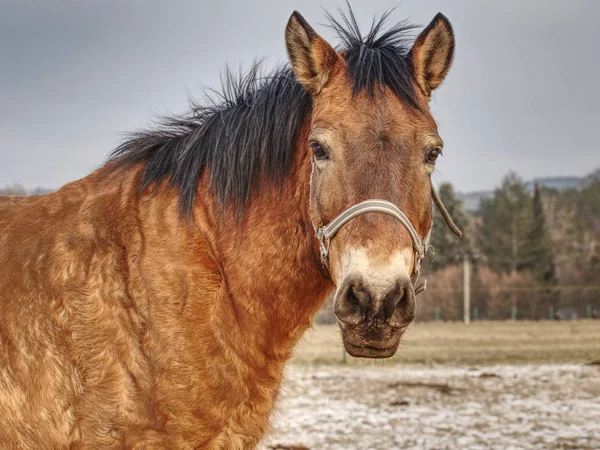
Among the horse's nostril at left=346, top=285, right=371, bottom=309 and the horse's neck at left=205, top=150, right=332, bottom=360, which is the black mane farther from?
the horse's nostril at left=346, top=285, right=371, bottom=309

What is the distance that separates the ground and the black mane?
113 centimetres

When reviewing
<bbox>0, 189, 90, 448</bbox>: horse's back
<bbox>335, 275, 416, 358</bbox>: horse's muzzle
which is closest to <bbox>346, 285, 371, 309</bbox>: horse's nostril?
<bbox>335, 275, 416, 358</bbox>: horse's muzzle

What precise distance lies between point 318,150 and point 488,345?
22011mm

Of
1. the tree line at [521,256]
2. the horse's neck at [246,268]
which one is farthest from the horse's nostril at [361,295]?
the tree line at [521,256]

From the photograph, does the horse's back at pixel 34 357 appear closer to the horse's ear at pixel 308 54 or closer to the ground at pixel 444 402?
the ground at pixel 444 402

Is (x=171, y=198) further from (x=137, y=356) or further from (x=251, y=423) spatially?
(x=251, y=423)

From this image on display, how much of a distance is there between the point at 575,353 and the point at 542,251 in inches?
1243

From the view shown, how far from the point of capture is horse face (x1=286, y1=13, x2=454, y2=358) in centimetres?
282

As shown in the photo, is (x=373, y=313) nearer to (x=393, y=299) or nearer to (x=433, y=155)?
(x=393, y=299)

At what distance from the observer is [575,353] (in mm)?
19062

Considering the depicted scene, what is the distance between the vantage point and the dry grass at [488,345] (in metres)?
18.2

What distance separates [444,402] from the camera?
35.3 ft

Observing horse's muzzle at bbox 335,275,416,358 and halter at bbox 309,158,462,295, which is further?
halter at bbox 309,158,462,295

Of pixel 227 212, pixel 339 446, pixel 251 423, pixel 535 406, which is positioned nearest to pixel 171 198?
pixel 227 212
